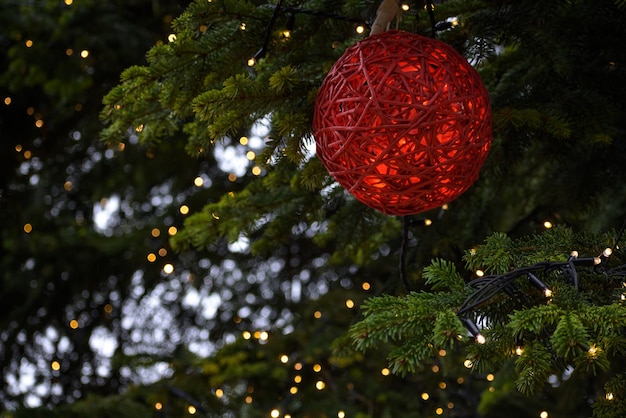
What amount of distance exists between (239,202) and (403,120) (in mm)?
696

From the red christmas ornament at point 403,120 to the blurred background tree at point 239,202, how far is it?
6.3 inches

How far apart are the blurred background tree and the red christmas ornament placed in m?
0.16

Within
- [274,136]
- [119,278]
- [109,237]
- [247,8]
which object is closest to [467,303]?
[274,136]

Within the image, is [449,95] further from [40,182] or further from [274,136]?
[40,182]

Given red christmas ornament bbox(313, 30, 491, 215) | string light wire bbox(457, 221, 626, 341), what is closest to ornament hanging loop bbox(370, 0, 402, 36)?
red christmas ornament bbox(313, 30, 491, 215)

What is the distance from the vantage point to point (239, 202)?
1645 millimetres

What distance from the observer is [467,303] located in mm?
941

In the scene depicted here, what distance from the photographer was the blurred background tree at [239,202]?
1.37 meters

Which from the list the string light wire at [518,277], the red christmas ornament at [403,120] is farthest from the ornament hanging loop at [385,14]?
the string light wire at [518,277]

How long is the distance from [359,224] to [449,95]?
2.32 feet

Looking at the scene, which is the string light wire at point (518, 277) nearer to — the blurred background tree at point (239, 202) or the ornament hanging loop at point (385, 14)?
the blurred background tree at point (239, 202)

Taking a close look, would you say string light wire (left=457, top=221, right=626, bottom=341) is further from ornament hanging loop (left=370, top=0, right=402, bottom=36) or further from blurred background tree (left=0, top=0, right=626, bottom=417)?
ornament hanging loop (left=370, top=0, right=402, bottom=36)

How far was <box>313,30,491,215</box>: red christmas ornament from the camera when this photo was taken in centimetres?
104

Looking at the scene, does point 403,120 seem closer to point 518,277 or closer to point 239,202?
point 518,277
